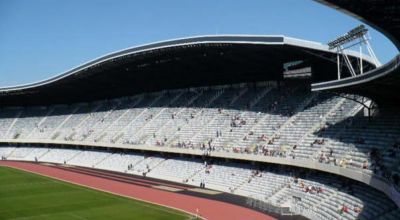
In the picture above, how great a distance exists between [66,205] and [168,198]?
8412 mm

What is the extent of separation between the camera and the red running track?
119ft

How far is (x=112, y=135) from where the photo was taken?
232 feet

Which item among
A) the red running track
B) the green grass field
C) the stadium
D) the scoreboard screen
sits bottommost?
the green grass field

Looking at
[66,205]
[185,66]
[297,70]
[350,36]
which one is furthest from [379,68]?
[185,66]

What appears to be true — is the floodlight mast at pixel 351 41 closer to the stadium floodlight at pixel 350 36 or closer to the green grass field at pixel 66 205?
the stadium floodlight at pixel 350 36

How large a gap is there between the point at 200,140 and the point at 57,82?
28.6 meters

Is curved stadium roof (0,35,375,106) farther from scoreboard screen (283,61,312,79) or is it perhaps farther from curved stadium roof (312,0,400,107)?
curved stadium roof (312,0,400,107)

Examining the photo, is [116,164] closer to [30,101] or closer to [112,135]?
[112,135]

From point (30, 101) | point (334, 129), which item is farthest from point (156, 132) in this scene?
point (30, 101)

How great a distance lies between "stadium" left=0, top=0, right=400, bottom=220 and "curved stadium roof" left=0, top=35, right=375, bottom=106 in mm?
175

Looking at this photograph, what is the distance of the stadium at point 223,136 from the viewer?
33.2 metres

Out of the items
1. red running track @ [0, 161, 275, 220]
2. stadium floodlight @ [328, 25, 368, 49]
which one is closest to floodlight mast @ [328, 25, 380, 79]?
stadium floodlight @ [328, 25, 368, 49]

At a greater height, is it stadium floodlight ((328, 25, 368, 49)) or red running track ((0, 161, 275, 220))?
stadium floodlight ((328, 25, 368, 49))

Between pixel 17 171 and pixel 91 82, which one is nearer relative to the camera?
pixel 17 171
